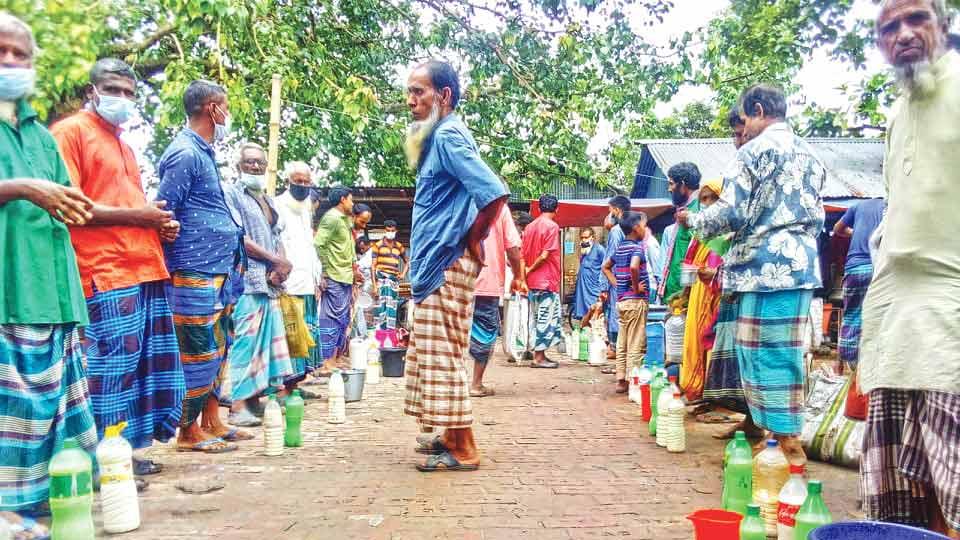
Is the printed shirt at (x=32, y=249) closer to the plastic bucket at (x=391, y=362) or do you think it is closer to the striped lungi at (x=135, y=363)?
the striped lungi at (x=135, y=363)

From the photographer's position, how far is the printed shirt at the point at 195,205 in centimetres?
407

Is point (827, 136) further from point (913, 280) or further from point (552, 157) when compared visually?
point (913, 280)

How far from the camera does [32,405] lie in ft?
9.12

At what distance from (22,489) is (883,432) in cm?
325

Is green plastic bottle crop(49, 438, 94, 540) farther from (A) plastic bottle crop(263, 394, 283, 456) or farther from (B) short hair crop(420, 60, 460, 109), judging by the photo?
(B) short hair crop(420, 60, 460, 109)

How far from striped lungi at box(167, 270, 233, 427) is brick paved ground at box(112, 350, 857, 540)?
49 cm

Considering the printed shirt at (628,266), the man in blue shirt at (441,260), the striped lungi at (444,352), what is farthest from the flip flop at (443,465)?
the printed shirt at (628,266)

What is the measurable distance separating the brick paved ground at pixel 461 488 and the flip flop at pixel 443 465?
2.7 inches

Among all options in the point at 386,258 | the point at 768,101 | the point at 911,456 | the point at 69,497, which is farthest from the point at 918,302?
the point at 386,258

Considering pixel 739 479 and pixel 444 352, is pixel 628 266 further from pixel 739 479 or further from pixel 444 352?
pixel 739 479

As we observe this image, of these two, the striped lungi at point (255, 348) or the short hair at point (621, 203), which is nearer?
the striped lungi at point (255, 348)

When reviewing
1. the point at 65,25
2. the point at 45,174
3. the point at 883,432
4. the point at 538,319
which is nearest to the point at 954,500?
the point at 883,432

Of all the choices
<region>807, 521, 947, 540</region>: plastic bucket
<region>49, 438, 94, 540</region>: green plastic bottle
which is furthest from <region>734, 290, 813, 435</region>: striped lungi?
<region>49, 438, 94, 540</region>: green plastic bottle

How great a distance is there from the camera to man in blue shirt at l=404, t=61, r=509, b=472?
13.2 feet
